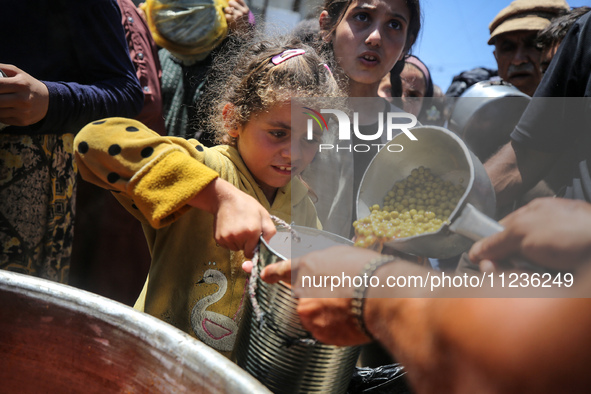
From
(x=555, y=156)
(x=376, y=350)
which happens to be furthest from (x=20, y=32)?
(x=555, y=156)

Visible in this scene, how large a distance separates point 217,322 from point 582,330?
901 millimetres

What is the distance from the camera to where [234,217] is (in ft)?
3.15

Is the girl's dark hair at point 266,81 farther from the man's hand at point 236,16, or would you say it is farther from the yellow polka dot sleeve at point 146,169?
the man's hand at point 236,16

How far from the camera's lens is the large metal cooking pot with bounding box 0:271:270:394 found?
726 millimetres

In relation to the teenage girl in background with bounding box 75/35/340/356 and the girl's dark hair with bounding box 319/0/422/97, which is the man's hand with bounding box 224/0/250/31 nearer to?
the girl's dark hair with bounding box 319/0/422/97

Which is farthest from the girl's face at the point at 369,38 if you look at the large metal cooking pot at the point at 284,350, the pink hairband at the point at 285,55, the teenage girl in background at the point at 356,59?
the large metal cooking pot at the point at 284,350

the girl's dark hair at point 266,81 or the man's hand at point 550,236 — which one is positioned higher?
the man's hand at point 550,236

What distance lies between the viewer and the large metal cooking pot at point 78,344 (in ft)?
2.38

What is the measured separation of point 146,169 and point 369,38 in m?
1.36

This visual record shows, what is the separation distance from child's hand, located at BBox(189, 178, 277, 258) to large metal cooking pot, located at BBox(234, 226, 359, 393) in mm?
45

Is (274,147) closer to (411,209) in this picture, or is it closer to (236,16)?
(411,209)

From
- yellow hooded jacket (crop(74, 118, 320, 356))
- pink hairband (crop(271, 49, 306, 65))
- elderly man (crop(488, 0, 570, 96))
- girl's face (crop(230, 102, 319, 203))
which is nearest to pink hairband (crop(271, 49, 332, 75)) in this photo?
pink hairband (crop(271, 49, 306, 65))

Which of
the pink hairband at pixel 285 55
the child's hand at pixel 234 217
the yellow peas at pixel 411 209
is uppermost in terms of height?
the pink hairband at pixel 285 55

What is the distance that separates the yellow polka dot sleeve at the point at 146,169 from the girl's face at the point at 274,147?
15.4 inches
